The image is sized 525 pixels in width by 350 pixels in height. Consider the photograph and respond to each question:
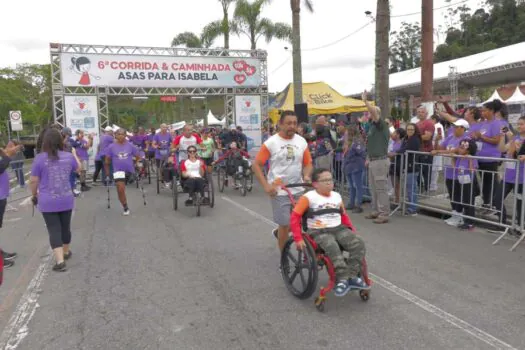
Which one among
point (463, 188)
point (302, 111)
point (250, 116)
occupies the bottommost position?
point (463, 188)

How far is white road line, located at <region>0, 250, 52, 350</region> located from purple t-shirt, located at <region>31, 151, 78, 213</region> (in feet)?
2.77

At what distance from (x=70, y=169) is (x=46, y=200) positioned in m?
0.48

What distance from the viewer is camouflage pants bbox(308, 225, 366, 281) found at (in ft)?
12.6

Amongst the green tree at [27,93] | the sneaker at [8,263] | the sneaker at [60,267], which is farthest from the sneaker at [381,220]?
the green tree at [27,93]

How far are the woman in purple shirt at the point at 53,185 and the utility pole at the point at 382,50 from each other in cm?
843

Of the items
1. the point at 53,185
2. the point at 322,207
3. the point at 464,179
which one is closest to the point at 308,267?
the point at 322,207

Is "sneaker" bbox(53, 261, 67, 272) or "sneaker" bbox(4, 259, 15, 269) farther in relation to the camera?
"sneaker" bbox(4, 259, 15, 269)

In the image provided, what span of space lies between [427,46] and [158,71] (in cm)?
999

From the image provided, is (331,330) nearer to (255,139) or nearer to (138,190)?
(138,190)

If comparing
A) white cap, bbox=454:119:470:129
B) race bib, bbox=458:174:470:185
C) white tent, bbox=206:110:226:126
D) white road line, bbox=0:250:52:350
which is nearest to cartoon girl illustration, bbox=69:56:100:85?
white road line, bbox=0:250:52:350

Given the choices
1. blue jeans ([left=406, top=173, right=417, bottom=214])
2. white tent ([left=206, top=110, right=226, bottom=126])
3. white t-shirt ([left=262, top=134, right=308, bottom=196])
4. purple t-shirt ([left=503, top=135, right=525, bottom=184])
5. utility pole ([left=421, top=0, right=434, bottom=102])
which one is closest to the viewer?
white t-shirt ([left=262, top=134, right=308, bottom=196])

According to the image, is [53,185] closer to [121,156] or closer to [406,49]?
[121,156]

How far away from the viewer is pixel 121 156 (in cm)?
866

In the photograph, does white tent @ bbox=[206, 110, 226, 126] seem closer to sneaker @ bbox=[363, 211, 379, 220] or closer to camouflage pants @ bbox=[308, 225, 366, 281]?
sneaker @ bbox=[363, 211, 379, 220]
